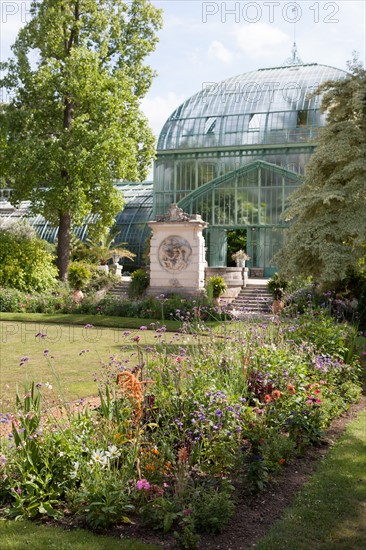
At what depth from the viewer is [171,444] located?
15.4ft

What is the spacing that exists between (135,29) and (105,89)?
3521 millimetres

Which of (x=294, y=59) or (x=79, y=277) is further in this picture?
(x=294, y=59)

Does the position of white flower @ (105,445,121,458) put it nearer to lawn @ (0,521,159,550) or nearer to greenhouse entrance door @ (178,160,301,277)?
lawn @ (0,521,159,550)

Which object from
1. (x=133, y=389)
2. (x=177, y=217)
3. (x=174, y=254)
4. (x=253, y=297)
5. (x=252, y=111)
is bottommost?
(x=253, y=297)

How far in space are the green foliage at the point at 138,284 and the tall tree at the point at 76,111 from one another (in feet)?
7.35

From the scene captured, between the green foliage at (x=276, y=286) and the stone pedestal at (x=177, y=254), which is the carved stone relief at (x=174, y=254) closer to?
the stone pedestal at (x=177, y=254)

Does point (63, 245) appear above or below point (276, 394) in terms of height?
above

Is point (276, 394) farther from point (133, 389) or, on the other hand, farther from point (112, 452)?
point (112, 452)

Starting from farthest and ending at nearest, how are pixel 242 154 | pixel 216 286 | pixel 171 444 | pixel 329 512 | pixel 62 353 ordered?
pixel 242 154 < pixel 216 286 < pixel 62 353 < pixel 171 444 < pixel 329 512

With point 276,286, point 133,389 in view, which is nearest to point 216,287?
point 276,286

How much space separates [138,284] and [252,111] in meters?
14.6

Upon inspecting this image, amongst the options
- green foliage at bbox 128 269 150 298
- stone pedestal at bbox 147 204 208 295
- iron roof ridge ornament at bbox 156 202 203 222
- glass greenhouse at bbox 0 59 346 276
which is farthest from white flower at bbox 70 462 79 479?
glass greenhouse at bbox 0 59 346 276

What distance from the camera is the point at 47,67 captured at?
20000 millimetres

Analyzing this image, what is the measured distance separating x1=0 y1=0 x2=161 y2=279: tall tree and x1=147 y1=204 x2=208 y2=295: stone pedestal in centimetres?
205
